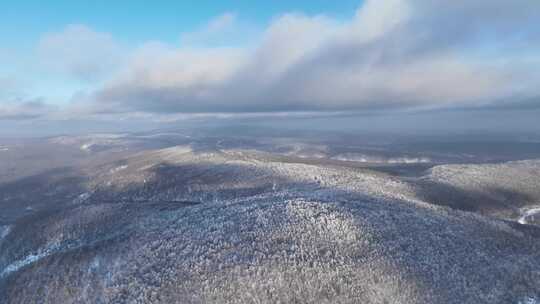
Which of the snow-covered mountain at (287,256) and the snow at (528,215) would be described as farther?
the snow at (528,215)

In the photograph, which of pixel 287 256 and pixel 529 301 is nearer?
pixel 529 301

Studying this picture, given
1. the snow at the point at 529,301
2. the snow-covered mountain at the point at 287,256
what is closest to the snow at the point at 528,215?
the snow-covered mountain at the point at 287,256

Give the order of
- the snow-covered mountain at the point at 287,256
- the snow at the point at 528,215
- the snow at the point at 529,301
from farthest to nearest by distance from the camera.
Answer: the snow at the point at 528,215 < the snow-covered mountain at the point at 287,256 < the snow at the point at 529,301

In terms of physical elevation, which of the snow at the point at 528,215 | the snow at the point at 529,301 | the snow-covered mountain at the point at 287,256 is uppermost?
the snow-covered mountain at the point at 287,256

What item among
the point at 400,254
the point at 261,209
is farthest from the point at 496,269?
the point at 261,209

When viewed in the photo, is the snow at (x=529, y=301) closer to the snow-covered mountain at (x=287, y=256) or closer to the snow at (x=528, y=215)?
the snow-covered mountain at (x=287, y=256)

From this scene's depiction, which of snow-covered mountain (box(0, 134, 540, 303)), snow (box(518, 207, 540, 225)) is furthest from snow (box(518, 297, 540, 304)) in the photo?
snow (box(518, 207, 540, 225))

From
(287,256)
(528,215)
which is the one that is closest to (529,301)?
(287,256)

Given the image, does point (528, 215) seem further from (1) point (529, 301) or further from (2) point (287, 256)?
(2) point (287, 256)

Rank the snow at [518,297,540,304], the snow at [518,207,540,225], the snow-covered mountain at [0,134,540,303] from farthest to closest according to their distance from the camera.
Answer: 1. the snow at [518,207,540,225]
2. the snow-covered mountain at [0,134,540,303]
3. the snow at [518,297,540,304]

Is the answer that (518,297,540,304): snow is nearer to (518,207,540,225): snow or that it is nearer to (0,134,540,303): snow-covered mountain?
(0,134,540,303): snow-covered mountain

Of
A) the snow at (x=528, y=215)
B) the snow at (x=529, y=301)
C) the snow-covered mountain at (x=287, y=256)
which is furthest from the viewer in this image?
the snow at (x=528, y=215)

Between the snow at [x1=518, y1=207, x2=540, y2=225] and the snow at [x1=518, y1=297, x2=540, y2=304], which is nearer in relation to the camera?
the snow at [x1=518, y1=297, x2=540, y2=304]
